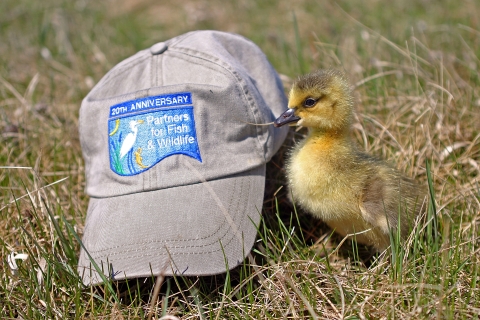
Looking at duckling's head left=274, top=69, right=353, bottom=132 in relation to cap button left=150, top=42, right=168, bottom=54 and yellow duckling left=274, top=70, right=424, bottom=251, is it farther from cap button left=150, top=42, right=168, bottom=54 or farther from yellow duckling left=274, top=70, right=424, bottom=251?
cap button left=150, top=42, right=168, bottom=54

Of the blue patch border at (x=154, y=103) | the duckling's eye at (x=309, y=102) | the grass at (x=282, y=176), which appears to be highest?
the blue patch border at (x=154, y=103)

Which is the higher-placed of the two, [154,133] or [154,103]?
[154,103]

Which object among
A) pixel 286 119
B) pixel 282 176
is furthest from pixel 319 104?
pixel 282 176

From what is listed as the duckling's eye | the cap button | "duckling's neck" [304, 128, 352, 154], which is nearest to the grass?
"duckling's neck" [304, 128, 352, 154]

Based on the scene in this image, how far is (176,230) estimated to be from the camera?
1.92 metres

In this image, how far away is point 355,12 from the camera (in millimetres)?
4871

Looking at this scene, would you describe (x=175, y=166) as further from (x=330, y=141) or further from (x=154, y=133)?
(x=330, y=141)

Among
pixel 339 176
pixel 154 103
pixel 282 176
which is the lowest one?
pixel 282 176

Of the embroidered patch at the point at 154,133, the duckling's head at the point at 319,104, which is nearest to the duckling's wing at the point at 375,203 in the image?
the duckling's head at the point at 319,104

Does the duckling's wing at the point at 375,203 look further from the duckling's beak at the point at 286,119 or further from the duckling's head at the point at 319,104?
the duckling's beak at the point at 286,119

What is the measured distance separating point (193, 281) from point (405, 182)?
0.96 m

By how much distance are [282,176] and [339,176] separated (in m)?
0.57

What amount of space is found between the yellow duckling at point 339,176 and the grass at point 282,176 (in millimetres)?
100

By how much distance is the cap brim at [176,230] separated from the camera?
1850 mm
